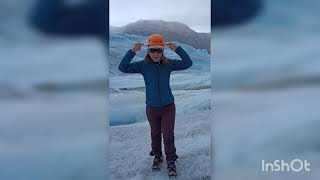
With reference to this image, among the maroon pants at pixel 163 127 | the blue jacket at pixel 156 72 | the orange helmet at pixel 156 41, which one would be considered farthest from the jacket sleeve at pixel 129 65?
the maroon pants at pixel 163 127

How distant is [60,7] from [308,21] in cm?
155

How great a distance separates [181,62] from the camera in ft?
10.9

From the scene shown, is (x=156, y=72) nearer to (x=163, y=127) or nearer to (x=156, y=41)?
(x=156, y=41)

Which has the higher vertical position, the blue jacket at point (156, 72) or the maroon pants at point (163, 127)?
the blue jacket at point (156, 72)

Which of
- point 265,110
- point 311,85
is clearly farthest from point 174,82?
point 311,85

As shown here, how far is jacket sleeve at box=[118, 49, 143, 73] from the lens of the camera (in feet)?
10.9

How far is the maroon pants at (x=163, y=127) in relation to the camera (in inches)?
130

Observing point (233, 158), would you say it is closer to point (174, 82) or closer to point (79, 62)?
point (174, 82)

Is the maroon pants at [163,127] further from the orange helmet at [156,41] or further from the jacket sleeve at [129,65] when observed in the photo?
the orange helmet at [156,41]

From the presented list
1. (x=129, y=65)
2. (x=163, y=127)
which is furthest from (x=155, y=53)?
(x=163, y=127)

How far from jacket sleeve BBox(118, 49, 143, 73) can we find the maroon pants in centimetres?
25

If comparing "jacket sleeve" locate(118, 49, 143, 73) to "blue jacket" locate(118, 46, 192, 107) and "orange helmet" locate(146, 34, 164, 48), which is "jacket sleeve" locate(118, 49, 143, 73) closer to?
"blue jacket" locate(118, 46, 192, 107)

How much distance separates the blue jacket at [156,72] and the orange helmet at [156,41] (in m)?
0.10

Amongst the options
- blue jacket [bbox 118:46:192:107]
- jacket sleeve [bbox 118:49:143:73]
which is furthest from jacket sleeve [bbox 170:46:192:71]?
jacket sleeve [bbox 118:49:143:73]
